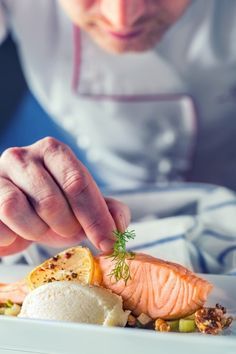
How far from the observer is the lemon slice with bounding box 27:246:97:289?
100cm

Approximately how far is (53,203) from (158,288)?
0.18 meters

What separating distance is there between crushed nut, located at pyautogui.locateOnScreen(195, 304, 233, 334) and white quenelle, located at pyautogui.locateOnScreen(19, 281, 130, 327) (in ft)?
0.29

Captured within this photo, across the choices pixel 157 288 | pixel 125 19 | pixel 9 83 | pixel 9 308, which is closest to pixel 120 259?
pixel 157 288

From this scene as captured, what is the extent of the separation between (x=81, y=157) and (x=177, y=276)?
821mm

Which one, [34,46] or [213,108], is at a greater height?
[34,46]

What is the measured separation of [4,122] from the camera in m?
1.84

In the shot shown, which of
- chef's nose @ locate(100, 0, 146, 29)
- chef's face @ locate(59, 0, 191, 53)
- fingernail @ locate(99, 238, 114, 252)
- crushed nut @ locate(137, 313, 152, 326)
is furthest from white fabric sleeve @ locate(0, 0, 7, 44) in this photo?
crushed nut @ locate(137, 313, 152, 326)

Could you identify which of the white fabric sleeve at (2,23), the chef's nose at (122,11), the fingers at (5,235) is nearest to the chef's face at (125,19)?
the chef's nose at (122,11)

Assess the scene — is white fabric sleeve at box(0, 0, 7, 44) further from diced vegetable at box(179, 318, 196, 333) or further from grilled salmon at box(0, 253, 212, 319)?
diced vegetable at box(179, 318, 196, 333)

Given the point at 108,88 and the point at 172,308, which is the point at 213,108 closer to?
the point at 108,88

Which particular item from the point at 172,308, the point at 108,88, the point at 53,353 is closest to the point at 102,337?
the point at 53,353

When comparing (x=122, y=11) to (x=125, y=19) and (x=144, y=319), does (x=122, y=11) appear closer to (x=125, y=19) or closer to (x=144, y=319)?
(x=125, y=19)

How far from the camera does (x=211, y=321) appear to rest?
91 cm

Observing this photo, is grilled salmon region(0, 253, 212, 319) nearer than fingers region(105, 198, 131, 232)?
Yes
